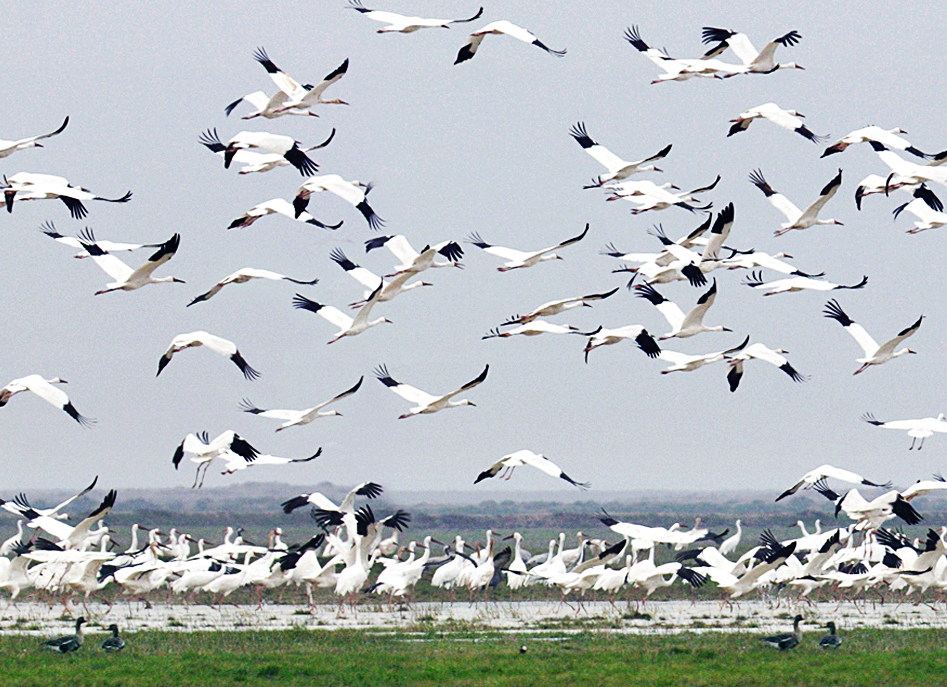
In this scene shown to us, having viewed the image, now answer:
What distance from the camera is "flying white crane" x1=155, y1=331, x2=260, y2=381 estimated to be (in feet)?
75.8

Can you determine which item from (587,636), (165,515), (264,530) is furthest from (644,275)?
(165,515)

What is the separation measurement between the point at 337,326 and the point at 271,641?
5.34m

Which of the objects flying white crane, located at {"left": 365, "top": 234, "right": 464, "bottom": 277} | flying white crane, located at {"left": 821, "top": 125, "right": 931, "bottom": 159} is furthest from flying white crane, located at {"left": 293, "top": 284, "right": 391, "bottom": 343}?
flying white crane, located at {"left": 821, "top": 125, "right": 931, "bottom": 159}

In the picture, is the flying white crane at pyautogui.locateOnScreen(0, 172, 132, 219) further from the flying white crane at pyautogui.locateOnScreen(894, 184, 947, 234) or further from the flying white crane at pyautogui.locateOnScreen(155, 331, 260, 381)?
the flying white crane at pyautogui.locateOnScreen(894, 184, 947, 234)

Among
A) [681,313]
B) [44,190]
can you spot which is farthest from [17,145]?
[681,313]

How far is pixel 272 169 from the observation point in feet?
75.6

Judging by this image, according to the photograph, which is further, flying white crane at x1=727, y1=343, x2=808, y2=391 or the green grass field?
flying white crane at x1=727, y1=343, x2=808, y2=391

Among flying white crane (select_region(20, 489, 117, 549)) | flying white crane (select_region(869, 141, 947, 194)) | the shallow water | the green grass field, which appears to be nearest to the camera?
the green grass field

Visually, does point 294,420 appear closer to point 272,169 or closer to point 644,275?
point 272,169

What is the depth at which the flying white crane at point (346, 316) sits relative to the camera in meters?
23.6

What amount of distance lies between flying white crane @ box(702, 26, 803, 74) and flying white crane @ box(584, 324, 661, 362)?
181 inches

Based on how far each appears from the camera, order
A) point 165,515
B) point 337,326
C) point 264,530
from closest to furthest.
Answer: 1. point 337,326
2. point 264,530
3. point 165,515

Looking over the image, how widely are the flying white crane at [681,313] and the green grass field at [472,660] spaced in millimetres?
5053

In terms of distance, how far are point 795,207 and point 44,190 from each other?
12875 mm
